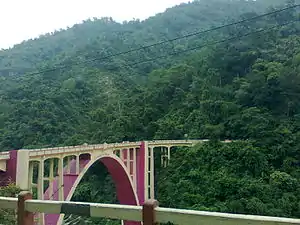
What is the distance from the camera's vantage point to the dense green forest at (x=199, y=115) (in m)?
19.3

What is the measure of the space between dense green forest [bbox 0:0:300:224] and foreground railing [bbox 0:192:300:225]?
7.54 metres

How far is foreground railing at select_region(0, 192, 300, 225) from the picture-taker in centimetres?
197

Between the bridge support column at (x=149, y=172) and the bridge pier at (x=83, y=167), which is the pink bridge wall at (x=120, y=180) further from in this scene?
the bridge support column at (x=149, y=172)

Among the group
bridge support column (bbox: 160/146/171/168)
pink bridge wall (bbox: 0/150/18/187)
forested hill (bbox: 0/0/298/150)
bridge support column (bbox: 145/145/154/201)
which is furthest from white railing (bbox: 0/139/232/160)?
forested hill (bbox: 0/0/298/150)

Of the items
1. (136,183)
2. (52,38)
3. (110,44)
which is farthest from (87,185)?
(52,38)

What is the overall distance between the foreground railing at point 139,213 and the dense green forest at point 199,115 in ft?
24.7

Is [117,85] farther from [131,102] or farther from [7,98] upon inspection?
[7,98]

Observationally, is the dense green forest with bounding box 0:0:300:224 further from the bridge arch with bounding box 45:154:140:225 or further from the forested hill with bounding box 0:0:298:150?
the bridge arch with bounding box 45:154:140:225

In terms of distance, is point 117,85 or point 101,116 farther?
point 117,85

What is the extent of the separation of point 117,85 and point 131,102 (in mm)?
10856

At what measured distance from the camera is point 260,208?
637 inches

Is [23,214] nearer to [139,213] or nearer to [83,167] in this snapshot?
[139,213]

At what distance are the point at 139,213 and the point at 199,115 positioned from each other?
83.9ft

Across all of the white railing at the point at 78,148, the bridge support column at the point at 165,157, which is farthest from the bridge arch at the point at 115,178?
the bridge support column at the point at 165,157
